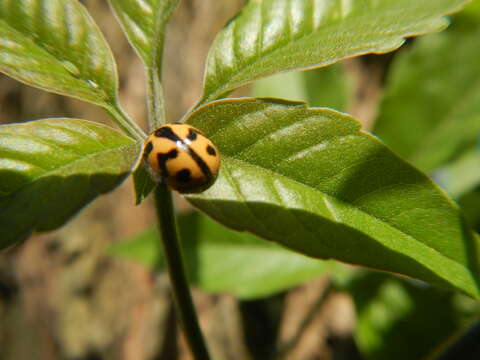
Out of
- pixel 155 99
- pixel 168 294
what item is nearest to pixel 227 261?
pixel 168 294

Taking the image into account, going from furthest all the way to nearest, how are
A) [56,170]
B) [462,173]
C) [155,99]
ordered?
[462,173], [155,99], [56,170]

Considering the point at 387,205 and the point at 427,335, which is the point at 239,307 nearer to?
the point at 427,335

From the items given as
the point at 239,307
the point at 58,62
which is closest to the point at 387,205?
the point at 58,62

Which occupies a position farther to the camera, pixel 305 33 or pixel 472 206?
pixel 472 206

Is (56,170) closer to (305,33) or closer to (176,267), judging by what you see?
(176,267)

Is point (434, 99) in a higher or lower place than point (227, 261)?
higher

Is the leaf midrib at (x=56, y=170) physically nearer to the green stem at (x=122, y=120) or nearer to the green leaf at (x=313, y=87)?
the green stem at (x=122, y=120)

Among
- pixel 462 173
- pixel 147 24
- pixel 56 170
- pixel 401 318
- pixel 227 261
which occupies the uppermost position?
pixel 147 24
